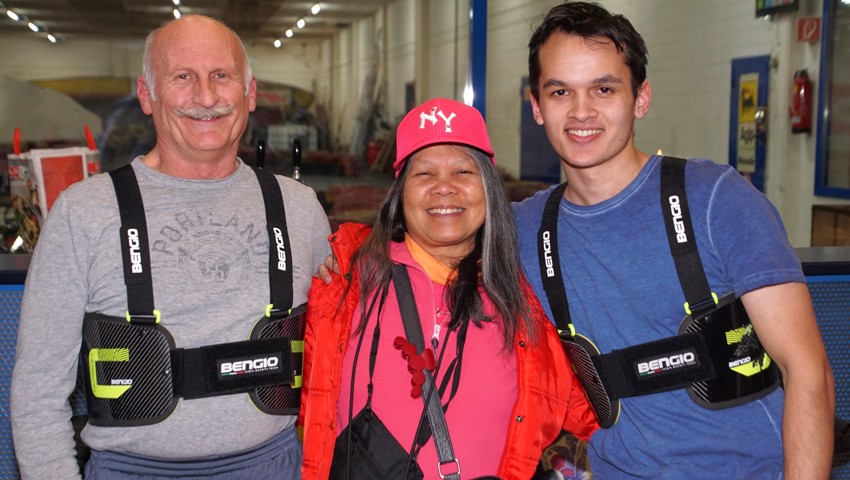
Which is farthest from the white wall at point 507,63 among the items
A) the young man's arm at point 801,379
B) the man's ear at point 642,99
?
the young man's arm at point 801,379

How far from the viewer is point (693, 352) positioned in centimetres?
183

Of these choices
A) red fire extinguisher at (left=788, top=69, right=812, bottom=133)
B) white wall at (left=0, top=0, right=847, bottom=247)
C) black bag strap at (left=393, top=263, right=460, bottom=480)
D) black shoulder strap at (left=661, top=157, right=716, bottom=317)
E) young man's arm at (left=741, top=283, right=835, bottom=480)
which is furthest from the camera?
red fire extinguisher at (left=788, top=69, right=812, bottom=133)

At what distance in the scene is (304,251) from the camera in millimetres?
2100

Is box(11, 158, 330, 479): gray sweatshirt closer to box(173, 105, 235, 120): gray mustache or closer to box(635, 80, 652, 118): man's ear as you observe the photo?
box(173, 105, 235, 120): gray mustache

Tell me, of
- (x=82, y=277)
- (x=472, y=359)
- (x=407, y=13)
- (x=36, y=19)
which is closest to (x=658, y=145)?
(x=407, y=13)

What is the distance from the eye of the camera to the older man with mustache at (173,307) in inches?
71.6

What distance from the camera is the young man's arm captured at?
5.57ft

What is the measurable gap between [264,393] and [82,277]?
19.0 inches

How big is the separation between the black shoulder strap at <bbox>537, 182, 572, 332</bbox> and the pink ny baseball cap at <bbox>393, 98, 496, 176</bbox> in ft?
0.79

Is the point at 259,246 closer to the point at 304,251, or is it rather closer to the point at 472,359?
the point at 304,251

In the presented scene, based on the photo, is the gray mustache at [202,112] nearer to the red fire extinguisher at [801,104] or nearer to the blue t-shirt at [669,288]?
the blue t-shirt at [669,288]

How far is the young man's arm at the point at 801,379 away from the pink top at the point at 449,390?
612mm

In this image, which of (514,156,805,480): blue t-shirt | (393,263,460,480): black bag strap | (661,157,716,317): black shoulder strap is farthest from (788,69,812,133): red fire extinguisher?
(393,263,460,480): black bag strap

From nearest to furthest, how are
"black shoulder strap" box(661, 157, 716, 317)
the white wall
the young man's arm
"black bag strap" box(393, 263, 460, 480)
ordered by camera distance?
the young man's arm
"black shoulder strap" box(661, 157, 716, 317)
"black bag strap" box(393, 263, 460, 480)
the white wall
